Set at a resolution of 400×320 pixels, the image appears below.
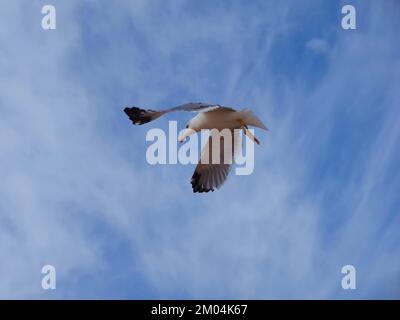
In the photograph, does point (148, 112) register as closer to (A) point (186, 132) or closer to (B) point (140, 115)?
(B) point (140, 115)

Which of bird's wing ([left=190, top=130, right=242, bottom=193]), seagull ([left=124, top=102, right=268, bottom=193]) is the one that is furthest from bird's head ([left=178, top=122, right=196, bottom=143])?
bird's wing ([left=190, top=130, right=242, bottom=193])

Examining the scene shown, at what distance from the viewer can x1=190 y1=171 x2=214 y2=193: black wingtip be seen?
2993 millimetres

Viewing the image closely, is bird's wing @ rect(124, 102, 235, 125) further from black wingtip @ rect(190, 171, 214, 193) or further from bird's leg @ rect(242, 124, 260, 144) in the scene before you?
black wingtip @ rect(190, 171, 214, 193)

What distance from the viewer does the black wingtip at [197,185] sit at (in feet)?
9.82

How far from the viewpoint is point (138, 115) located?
2.60 meters

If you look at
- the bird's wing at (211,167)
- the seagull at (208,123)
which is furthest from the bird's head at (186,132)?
the bird's wing at (211,167)

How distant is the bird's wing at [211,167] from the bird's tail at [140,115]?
47cm

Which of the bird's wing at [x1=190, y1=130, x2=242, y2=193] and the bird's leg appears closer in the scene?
the bird's leg

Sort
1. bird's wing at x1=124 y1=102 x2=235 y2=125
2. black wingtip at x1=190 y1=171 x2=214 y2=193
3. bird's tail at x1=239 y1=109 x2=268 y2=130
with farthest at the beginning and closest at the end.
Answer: black wingtip at x1=190 y1=171 x2=214 y2=193
bird's tail at x1=239 y1=109 x2=268 y2=130
bird's wing at x1=124 y1=102 x2=235 y2=125
